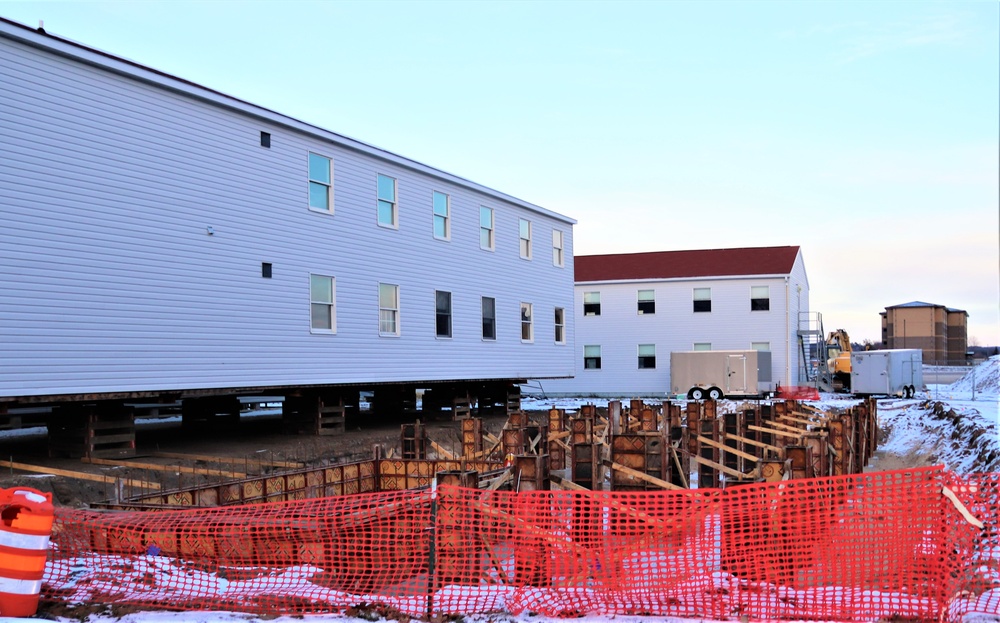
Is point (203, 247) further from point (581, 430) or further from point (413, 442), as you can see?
point (581, 430)

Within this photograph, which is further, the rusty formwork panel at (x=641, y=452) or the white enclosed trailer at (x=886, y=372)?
the white enclosed trailer at (x=886, y=372)

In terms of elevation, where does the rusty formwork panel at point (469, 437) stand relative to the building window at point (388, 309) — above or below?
below

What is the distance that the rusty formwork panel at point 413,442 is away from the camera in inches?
656

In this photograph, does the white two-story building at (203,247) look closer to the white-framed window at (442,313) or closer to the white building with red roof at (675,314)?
the white-framed window at (442,313)

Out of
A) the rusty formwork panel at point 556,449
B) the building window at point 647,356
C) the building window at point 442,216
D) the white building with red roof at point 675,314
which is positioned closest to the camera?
the rusty formwork panel at point 556,449

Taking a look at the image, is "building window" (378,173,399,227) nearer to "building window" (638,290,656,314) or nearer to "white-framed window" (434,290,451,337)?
"white-framed window" (434,290,451,337)

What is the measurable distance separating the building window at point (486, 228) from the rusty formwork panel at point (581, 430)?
1249 cm

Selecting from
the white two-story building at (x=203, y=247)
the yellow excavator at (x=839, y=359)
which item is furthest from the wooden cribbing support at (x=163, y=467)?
the yellow excavator at (x=839, y=359)

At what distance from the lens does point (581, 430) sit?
1659cm

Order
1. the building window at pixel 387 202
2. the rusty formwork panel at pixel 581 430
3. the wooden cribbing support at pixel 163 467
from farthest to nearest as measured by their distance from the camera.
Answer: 1. the building window at pixel 387 202
2. the rusty formwork panel at pixel 581 430
3. the wooden cribbing support at pixel 163 467

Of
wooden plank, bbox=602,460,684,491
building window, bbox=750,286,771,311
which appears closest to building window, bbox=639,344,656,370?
building window, bbox=750,286,771,311

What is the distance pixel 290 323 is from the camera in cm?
2131

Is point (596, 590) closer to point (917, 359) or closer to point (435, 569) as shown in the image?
point (435, 569)

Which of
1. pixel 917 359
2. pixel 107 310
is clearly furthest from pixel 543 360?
pixel 917 359
